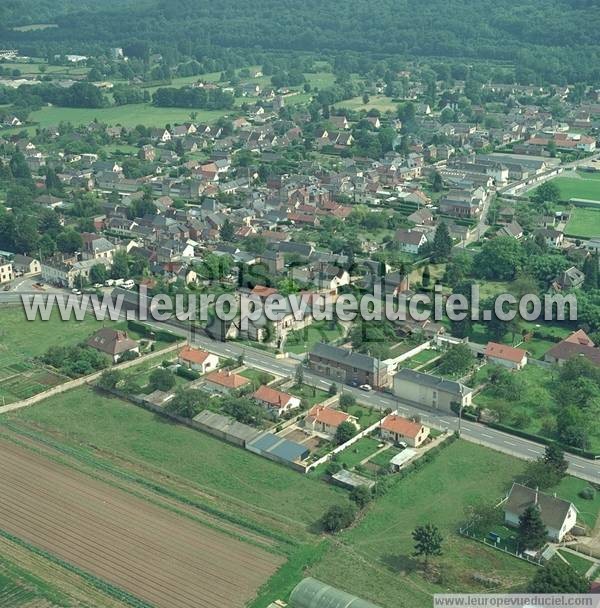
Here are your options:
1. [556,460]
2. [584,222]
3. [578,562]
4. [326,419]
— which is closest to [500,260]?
[584,222]

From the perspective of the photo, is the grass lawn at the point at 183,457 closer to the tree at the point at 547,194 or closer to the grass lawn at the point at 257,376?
the grass lawn at the point at 257,376

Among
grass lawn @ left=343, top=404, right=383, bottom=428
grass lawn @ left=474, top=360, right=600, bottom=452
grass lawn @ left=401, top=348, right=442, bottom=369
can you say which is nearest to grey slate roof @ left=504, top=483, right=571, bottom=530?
grass lawn @ left=474, top=360, right=600, bottom=452

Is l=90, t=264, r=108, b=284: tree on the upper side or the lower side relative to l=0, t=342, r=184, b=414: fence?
upper

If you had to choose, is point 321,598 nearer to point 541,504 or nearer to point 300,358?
point 541,504

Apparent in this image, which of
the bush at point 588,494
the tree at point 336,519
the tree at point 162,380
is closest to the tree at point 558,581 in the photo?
the bush at point 588,494

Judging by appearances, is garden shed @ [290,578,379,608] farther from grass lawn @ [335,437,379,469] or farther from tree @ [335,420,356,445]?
tree @ [335,420,356,445]

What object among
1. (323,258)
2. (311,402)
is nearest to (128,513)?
(311,402)
